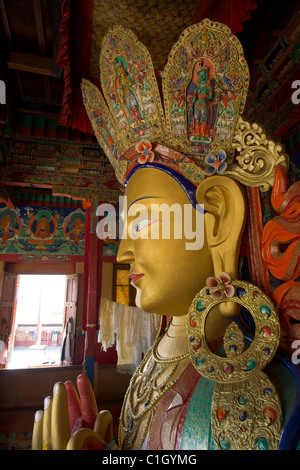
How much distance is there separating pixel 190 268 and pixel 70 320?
241 inches

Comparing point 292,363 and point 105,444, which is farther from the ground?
point 292,363

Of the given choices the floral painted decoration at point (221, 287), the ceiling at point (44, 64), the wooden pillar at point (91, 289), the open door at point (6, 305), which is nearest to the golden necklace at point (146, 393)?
the floral painted decoration at point (221, 287)

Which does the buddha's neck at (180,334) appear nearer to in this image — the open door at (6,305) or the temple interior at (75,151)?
the temple interior at (75,151)

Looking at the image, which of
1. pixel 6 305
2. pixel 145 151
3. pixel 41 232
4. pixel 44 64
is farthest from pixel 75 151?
pixel 6 305

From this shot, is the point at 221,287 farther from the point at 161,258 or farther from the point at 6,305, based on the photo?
the point at 6,305

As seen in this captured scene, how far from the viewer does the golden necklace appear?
1.18 meters

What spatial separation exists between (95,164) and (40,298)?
40.8ft

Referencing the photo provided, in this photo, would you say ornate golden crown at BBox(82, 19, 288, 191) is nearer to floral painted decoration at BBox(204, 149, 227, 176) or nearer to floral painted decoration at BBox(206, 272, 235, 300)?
floral painted decoration at BBox(204, 149, 227, 176)

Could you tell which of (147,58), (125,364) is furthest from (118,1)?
(125,364)

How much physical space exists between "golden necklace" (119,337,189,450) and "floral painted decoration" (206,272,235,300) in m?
0.35

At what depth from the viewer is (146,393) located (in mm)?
1259

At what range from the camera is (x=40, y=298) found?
15383mm

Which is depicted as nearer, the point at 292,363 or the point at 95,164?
the point at 292,363
